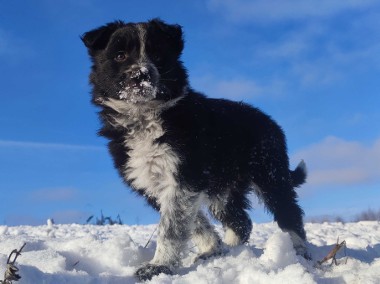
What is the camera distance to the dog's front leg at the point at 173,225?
496cm

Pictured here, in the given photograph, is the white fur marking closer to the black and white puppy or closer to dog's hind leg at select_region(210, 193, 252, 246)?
dog's hind leg at select_region(210, 193, 252, 246)

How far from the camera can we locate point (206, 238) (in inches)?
235

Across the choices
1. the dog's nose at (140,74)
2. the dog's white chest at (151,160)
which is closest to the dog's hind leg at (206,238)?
the dog's white chest at (151,160)

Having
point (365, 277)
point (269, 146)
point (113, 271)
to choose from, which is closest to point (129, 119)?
point (113, 271)

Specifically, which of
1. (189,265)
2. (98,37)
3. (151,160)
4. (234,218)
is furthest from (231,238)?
(98,37)

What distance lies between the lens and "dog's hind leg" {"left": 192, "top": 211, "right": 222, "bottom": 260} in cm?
588

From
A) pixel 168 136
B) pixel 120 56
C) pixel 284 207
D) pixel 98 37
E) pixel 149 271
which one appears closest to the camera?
pixel 149 271

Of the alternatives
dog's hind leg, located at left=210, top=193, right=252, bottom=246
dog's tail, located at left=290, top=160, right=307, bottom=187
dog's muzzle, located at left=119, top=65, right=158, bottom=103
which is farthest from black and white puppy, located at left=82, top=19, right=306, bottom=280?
dog's tail, located at left=290, top=160, right=307, bottom=187

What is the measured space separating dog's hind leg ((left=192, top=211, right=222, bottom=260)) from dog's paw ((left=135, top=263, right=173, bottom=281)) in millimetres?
1021

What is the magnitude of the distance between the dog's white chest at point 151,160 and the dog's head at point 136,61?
14.5 inches

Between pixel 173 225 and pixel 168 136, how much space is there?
0.91 metres

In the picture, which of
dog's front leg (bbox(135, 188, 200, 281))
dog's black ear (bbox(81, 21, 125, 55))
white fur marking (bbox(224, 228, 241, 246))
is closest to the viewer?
dog's front leg (bbox(135, 188, 200, 281))

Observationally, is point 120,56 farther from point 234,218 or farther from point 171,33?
point 234,218

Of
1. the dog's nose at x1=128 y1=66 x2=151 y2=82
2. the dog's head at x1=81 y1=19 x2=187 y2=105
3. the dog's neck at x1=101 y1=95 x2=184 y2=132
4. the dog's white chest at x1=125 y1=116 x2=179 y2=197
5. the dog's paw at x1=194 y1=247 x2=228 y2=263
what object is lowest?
the dog's paw at x1=194 y1=247 x2=228 y2=263
